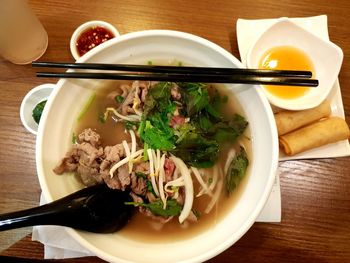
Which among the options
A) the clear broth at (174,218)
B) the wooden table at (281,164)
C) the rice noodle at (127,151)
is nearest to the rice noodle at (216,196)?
the clear broth at (174,218)

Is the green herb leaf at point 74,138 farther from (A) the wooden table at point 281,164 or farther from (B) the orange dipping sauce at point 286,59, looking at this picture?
(B) the orange dipping sauce at point 286,59

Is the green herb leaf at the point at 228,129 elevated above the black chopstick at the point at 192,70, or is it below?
below

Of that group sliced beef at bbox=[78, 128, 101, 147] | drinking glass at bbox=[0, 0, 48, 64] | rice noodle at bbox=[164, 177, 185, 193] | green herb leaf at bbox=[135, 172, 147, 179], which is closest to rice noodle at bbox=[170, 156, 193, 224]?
rice noodle at bbox=[164, 177, 185, 193]

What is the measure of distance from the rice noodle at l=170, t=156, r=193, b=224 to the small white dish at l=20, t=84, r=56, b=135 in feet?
2.07

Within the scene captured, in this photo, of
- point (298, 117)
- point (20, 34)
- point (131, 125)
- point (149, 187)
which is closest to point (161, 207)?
point (149, 187)

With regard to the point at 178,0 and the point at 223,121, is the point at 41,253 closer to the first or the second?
the point at 223,121

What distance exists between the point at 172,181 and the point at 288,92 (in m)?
0.63

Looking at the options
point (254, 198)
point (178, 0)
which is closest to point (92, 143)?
point (254, 198)

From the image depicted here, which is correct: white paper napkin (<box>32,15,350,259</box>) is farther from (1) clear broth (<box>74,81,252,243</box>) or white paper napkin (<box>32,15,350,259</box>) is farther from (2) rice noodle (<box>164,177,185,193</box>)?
(2) rice noodle (<box>164,177,185,193</box>)

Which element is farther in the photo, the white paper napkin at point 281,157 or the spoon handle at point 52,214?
the white paper napkin at point 281,157

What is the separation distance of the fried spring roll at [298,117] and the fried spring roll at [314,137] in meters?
0.03

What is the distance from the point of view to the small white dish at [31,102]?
1.54 m

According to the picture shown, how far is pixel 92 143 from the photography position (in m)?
1.32

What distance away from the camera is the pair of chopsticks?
48.2 inches
